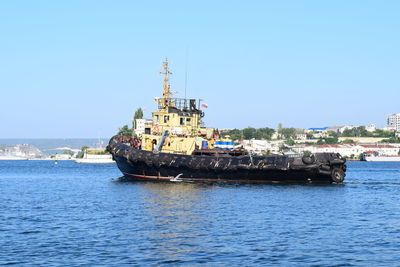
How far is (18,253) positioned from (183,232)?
315 inches

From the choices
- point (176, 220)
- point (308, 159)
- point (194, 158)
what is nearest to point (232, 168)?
point (194, 158)

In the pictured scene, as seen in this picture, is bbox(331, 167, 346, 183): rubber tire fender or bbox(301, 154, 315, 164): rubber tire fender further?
bbox(331, 167, 346, 183): rubber tire fender

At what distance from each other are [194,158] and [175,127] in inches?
245

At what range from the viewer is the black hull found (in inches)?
2185

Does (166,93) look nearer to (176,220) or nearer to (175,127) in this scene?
(175,127)

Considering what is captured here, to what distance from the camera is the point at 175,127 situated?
63656mm

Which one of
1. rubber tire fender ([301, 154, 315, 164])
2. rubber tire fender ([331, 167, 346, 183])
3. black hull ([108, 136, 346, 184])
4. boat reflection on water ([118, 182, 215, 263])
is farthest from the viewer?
rubber tire fender ([331, 167, 346, 183])

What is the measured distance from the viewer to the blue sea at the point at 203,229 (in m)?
24.3

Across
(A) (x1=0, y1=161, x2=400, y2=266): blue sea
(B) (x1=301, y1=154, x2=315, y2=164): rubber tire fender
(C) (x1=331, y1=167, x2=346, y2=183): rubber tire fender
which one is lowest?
(A) (x1=0, y1=161, x2=400, y2=266): blue sea

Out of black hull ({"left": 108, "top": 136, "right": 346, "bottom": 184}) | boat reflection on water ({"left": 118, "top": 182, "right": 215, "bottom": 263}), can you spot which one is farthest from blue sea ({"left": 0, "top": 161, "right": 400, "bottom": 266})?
black hull ({"left": 108, "top": 136, "right": 346, "bottom": 184})

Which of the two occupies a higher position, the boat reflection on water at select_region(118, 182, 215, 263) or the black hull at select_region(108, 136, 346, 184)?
the black hull at select_region(108, 136, 346, 184)

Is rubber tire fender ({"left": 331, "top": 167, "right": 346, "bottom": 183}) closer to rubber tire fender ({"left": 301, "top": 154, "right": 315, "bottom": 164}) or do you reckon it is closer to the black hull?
the black hull

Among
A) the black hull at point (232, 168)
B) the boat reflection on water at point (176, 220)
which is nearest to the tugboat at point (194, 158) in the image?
the black hull at point (232, 168)

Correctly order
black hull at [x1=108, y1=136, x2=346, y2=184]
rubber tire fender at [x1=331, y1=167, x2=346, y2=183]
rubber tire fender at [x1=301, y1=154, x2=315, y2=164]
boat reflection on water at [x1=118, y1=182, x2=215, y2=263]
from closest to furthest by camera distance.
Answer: boat reflection on water at [x1=118, y1=182, x2=215, y2=263], rubber tire fender at [x1=301, y1=154, x2=315, y2=164], black hull at [x1=108, y1=136, x2=346, y2=184], rubber tire fender at [x1=331, y1=167, x2=346, y2=183]
